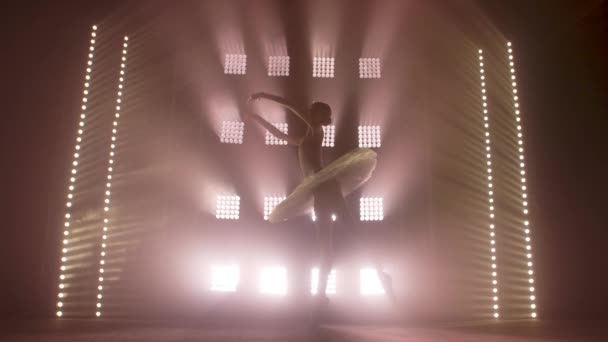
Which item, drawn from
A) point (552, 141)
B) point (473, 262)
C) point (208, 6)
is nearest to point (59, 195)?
point (208, 6)

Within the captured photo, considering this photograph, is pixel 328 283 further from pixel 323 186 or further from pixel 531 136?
pixel 531 136

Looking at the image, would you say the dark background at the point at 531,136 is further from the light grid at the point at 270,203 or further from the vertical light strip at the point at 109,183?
the light grid at the point at 270,203

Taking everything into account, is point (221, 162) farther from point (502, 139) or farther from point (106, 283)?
point (502, 139)

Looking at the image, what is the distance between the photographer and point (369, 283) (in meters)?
4.27

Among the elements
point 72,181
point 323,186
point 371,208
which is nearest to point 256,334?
point 323,186

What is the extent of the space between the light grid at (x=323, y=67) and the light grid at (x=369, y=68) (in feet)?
1.07

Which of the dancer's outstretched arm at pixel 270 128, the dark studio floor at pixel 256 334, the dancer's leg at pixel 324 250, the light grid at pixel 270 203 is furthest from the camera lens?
the light grid at pixel 270 203

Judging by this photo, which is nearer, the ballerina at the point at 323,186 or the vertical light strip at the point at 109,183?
the ballerina at the point at 323,186

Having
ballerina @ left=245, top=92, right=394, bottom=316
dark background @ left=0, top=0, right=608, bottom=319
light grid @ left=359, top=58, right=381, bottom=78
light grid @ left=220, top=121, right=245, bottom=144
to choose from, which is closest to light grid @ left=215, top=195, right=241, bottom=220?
light grid @ left=220, top=121, right=245, bottom=144

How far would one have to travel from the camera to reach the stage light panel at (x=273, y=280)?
170 inches

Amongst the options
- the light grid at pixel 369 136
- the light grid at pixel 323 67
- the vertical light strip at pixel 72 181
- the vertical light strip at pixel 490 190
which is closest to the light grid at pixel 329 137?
the light grid at pixel 369 136

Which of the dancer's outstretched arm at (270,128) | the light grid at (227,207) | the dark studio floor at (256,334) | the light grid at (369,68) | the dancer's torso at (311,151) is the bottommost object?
the dark studio floor at (256,334)

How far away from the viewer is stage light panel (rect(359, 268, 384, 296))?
4246mm

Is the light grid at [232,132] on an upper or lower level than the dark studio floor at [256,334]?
upper
